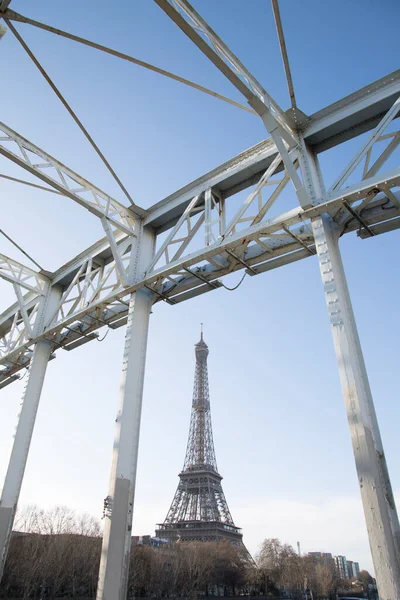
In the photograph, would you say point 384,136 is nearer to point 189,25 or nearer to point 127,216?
point 189,25

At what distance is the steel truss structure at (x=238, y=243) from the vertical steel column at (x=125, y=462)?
0.06 ft

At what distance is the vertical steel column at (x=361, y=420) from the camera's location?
374 cm

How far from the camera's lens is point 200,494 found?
199 ft

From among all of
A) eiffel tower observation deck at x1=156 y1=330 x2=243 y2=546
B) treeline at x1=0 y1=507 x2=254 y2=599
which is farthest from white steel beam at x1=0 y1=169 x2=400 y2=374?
eiffel tower observation deck at x1=156 y1=330 x2=243 y2=546

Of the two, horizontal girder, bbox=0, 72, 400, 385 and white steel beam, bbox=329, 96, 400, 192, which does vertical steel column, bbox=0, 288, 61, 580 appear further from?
white steel beam, bbox=329, 96, 400, 192

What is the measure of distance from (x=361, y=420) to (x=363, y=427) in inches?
2.9

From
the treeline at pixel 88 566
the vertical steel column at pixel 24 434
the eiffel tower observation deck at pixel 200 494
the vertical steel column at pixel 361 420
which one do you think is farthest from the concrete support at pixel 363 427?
the eiffel tower observation deck at pixel 200 494

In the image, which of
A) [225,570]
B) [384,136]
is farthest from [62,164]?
[225,570]

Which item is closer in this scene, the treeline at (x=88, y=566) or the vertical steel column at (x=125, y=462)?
the vertical steel column at (x=125, y=462)

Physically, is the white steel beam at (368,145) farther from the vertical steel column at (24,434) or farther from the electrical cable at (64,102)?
the vertical steel column at (24,434)

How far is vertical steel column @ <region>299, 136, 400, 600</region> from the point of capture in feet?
12.3

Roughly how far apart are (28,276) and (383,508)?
32.0 ft

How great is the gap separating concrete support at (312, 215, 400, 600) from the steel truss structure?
0.04ft

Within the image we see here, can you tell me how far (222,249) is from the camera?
6.59 metres
